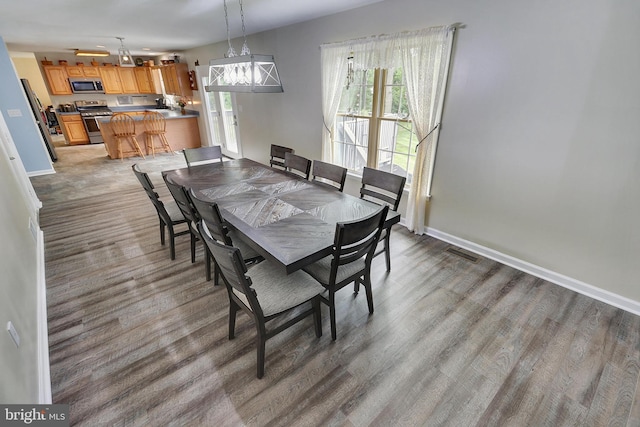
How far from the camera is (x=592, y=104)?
2.01 meters

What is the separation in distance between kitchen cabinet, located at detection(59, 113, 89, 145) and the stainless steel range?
14cm

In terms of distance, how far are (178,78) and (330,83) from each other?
17.5 feet

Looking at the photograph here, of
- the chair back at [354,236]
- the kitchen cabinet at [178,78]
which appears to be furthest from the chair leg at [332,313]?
the kitchen cabinet at [178,78]

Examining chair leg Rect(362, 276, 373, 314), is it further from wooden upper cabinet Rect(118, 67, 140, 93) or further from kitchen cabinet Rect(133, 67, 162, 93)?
wooden upper cabinet Rect(118, 67, 140, 93)

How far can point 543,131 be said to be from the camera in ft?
7.40

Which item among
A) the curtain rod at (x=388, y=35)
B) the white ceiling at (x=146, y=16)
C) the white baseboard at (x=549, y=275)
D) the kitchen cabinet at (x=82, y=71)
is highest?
the white ceiling at (x=146, y=16)

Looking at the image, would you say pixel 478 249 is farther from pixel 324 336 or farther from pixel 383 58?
pixel 383 58

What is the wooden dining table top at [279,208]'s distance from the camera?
65.8 inches

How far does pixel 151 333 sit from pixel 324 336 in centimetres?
123

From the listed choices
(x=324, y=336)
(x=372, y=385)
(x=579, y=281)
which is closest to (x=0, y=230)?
(x=324, y=336)

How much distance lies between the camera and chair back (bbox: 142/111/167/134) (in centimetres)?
663

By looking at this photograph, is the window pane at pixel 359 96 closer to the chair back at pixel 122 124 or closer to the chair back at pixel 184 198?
the chair back at pixel 184 198

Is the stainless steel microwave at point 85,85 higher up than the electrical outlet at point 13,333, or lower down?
higher up

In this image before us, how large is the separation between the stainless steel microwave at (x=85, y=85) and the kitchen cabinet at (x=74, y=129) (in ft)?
2.67
